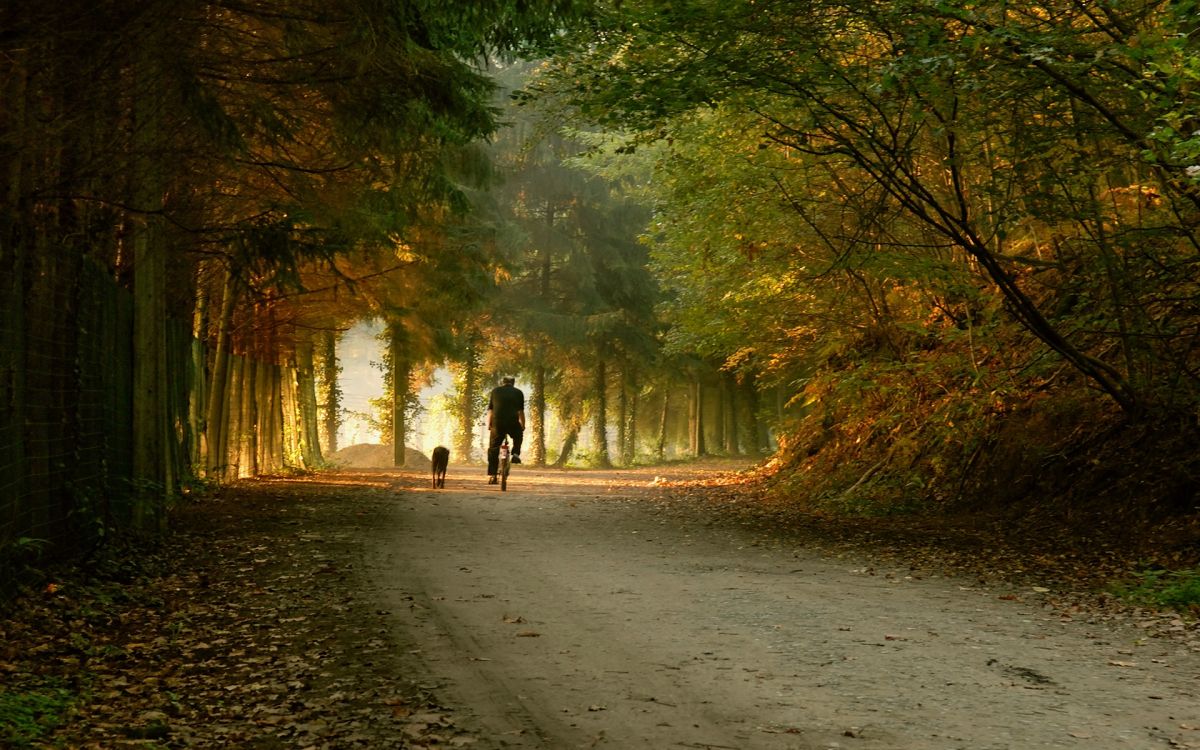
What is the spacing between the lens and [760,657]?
660 cm

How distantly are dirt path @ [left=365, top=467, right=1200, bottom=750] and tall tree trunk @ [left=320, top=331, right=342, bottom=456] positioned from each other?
18.5 metres

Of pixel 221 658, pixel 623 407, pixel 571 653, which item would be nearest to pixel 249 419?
pixel 221 658

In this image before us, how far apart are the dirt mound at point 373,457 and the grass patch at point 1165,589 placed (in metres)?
28.6

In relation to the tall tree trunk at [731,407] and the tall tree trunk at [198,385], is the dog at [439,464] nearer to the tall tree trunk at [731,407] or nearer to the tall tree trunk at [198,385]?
the tall tree trunk at [198,385]

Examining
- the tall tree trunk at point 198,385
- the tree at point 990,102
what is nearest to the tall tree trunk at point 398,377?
the tall tree trunk at point 198,385

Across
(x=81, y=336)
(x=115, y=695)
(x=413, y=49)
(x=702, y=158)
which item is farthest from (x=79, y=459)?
(x=702, y=158)

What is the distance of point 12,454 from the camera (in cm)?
734

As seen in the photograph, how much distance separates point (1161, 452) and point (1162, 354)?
1195mm

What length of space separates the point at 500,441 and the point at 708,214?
6.41 metres

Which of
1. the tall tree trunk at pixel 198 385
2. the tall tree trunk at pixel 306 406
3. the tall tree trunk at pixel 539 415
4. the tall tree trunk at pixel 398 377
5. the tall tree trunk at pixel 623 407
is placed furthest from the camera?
the tall tree trunk at pixel 539 415

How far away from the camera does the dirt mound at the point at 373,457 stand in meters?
36.6

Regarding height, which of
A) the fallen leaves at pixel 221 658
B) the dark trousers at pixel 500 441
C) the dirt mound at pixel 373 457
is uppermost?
the dark trousers at pixel 500 441

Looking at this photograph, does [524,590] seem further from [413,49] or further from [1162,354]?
[1162,354]

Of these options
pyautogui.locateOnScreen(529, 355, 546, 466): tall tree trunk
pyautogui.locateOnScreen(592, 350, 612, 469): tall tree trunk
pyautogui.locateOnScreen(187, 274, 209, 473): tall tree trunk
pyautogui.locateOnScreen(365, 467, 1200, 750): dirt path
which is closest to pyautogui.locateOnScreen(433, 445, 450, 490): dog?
pyautogui.locateOnScreen(187, 274, 209, 473): tall tree trunk
